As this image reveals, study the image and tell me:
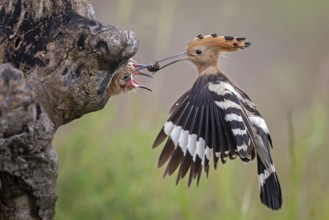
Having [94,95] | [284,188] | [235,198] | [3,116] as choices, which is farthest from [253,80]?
[3,116]

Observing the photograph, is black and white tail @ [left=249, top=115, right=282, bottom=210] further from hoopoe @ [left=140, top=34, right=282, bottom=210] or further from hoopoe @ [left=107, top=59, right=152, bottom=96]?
hoopoe @ [left=107, top=59, right=152, bottom=96]

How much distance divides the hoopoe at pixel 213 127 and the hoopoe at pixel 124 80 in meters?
0.21

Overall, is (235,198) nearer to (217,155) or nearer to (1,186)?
(217,155)

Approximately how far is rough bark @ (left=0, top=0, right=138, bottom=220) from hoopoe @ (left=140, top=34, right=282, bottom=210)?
63 centimetres

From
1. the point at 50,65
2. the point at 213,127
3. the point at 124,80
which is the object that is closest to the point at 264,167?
the point at 213,127

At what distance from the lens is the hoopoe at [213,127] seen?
3689 millimetres

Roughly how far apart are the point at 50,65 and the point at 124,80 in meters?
0.58

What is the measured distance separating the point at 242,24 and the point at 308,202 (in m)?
2.54

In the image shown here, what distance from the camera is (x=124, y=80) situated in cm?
357

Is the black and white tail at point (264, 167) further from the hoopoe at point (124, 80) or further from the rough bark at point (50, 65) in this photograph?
the rough bark at point (50, 65)

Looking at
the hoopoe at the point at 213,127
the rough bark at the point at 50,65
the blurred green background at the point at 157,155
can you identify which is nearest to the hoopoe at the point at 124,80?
the hoopoe at the point at 213,127

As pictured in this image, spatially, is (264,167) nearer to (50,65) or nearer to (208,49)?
(208,49)

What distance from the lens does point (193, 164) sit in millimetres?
3680

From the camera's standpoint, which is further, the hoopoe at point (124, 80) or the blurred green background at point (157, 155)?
the blurred green background at point (157, 155)
